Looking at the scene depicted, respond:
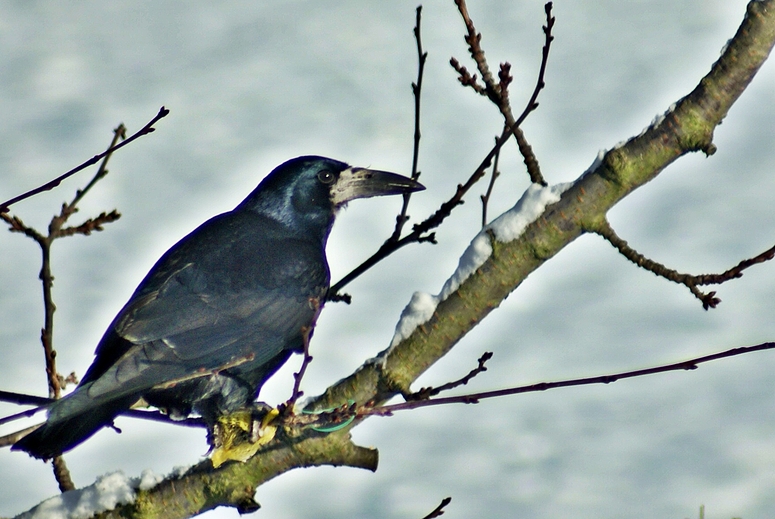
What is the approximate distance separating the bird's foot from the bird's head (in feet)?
4.65

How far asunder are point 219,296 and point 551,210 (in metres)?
1.64

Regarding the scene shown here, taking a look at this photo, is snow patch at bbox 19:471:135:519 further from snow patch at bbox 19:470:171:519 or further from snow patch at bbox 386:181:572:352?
snow patch at bbox 386:181:572:352

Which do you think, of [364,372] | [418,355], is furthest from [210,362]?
[418,355]

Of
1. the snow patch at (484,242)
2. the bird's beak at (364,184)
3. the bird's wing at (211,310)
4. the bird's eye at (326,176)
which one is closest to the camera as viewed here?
the snow patch at (484,242)

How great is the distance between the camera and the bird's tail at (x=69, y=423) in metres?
3.05

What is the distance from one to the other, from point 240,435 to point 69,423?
721mm

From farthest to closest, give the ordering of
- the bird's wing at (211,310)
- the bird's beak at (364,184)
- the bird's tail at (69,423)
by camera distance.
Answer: the bird's beak at (364,184) < the bird's wing at (211,310) < the bird's tail at (69,423)

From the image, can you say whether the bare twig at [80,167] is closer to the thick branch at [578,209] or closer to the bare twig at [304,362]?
the bare twig at [304,362]

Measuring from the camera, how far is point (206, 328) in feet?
11.8

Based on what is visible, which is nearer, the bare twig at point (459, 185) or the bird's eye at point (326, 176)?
the bare twig at point (459, 185)

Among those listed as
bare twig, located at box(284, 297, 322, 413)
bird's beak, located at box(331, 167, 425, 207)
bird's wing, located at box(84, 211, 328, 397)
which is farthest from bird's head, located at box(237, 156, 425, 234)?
bare twig, located at box(284, 297, 322, 413)

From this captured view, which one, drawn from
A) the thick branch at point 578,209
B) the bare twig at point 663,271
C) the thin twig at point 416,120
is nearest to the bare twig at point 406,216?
the thin twig at point 416,120

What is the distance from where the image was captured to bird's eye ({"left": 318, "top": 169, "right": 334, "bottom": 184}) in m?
4.64

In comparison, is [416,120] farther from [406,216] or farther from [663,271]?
[663,271]
